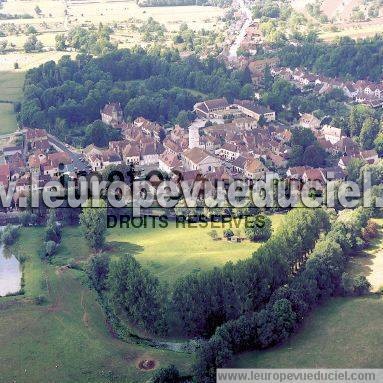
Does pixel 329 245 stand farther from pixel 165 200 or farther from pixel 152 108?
pixel 152 108

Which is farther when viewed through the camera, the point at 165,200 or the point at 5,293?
the point at 165,200

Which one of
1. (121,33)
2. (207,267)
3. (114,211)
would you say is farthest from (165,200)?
(121,33)

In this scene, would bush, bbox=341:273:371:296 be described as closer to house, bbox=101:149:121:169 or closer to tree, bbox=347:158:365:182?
tree, bbox=347:158:365:182

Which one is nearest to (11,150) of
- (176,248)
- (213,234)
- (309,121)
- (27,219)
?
(27,219)

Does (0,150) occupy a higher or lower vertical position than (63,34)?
lower

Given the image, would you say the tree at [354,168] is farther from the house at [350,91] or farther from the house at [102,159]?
the house at [350,91]

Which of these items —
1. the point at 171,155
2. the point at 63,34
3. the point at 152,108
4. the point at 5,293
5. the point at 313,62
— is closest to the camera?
the point at 5,293

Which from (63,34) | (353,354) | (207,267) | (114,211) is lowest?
(353,354)
